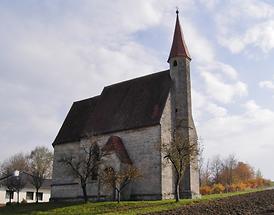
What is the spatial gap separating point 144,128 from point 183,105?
15.5 feet

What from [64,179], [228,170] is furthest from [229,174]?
[64,179]

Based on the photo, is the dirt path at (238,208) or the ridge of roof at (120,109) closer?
the dirt path at (238,208)

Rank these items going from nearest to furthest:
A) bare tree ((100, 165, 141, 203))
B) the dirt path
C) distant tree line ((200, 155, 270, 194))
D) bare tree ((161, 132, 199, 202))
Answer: the dirt path
bare tree ((161, 132, 199, 202))
bare tree ((100, 165, 141, 203))
distant tree line ((200, 155, 270, 194))

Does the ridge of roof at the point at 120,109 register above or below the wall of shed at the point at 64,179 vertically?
above

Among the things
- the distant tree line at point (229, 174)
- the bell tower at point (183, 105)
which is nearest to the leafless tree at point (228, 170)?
the distant tree line at point (229, 174)

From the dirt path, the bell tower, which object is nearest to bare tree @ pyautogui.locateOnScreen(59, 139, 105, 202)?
the bell tower

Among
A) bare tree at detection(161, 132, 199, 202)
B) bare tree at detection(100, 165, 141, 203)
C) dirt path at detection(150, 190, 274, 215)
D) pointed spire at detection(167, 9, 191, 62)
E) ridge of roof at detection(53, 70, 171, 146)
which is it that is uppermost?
pointed spire at detection(167, 9, 191, 62)

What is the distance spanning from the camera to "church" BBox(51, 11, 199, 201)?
33875 mm

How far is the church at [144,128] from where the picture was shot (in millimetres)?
33875

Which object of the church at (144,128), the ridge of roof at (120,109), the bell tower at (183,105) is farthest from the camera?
the ridge of roof at (120,109)

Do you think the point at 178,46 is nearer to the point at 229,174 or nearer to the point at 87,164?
the point at 87,164

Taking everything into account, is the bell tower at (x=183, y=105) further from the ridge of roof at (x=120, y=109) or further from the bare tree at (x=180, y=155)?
the bare tree at (x=180, y=155)

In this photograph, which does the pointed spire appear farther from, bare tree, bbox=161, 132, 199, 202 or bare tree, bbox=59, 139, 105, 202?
bare tree, bbox=59, 139, 105, 202

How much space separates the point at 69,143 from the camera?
43.7 metres
